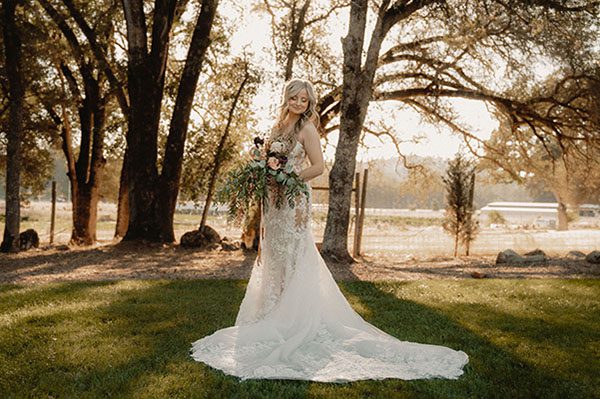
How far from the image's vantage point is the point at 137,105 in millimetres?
13688

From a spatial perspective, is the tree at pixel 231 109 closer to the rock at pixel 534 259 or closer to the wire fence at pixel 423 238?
the wire fence at pixel 423 238

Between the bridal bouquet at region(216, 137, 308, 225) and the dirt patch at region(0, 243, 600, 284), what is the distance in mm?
4387

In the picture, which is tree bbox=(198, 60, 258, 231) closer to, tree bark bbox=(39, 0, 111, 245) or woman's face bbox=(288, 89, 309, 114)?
tree bark bbox=(39, 0, 111, 245)

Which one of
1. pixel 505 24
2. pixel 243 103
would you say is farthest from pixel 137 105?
pixel 505 24

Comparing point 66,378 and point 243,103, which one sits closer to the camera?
point 66,378

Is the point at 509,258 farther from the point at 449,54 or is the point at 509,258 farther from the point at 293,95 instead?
the point at 293,95

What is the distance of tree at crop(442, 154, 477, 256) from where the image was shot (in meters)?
15.3

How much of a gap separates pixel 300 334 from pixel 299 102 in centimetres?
213

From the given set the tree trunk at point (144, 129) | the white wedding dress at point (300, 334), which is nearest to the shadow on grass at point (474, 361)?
the white wedding dress at point (300, 334)

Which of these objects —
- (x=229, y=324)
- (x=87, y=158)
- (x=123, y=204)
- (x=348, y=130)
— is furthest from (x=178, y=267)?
(x=87, y=158)

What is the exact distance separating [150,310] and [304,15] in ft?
28.0

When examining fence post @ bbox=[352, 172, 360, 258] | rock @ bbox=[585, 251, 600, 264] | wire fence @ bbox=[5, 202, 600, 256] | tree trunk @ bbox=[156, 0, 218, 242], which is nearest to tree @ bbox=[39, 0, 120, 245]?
wire fence @ bbox=[5, 202, 600, 256]

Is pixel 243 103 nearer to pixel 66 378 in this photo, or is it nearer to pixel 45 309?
pixel 45 309

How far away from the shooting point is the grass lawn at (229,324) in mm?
3908
